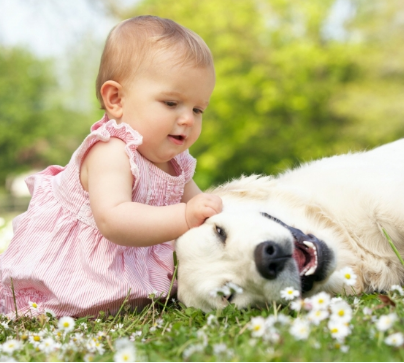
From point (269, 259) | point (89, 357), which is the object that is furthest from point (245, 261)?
point (89, 357)

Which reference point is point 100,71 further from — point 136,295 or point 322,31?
point 322,31

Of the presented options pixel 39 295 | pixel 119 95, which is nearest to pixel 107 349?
pixel 39 295

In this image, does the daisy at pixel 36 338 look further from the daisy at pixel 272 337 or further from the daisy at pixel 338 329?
the daisy at pixel 338 329

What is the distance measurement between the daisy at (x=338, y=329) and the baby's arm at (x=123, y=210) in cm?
104

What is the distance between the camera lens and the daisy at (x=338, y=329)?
69.7 inches

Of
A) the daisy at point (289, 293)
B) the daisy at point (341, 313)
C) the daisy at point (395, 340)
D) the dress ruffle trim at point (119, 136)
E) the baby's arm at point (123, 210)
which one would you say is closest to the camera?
the daisy at point (395, 340)

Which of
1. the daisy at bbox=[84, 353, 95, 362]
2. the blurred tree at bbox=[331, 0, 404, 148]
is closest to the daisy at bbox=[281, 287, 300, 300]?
the daisy at bbox=[84, 353, 95, 362]

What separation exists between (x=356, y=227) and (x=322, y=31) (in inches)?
843

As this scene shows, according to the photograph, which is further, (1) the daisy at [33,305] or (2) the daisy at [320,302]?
(1) the daisy at [33,305]

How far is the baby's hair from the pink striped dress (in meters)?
0.32

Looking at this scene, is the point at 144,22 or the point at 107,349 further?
the point at 144,22

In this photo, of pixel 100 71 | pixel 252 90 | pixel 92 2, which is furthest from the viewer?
pixel 252 90

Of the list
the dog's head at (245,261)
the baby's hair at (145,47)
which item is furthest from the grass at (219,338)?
the baby's hair at (145,47)

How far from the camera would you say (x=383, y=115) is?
65.7 ft
